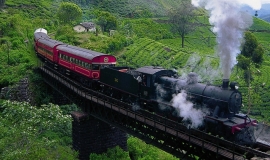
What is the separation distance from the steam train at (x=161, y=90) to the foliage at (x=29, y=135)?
4645 mm

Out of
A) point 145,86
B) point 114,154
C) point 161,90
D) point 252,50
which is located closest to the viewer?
point 161,90

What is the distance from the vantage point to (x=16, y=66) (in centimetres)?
3822

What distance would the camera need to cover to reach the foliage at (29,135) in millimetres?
18641

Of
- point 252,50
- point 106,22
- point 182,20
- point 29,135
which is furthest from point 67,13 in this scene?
point 29,135

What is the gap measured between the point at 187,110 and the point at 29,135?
10632 mm

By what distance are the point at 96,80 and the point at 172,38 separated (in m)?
51.0

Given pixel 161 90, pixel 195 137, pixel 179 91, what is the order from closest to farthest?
pixel 195 137 < pixel 179 91 < pixel 161 90

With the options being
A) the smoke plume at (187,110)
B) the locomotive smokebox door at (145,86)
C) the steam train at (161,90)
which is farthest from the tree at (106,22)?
the smoke plume at (187,110)

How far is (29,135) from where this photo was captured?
65.0 ft

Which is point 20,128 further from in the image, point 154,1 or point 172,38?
point 154,1

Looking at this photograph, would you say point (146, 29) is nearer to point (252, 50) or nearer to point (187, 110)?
point (252, 50)

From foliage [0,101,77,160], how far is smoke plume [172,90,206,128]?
8349 millimetres

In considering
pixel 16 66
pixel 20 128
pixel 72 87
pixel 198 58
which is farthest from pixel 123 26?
pixel 20 128

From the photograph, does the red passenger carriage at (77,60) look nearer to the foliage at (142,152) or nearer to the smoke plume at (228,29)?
the foliage at (142,152)
